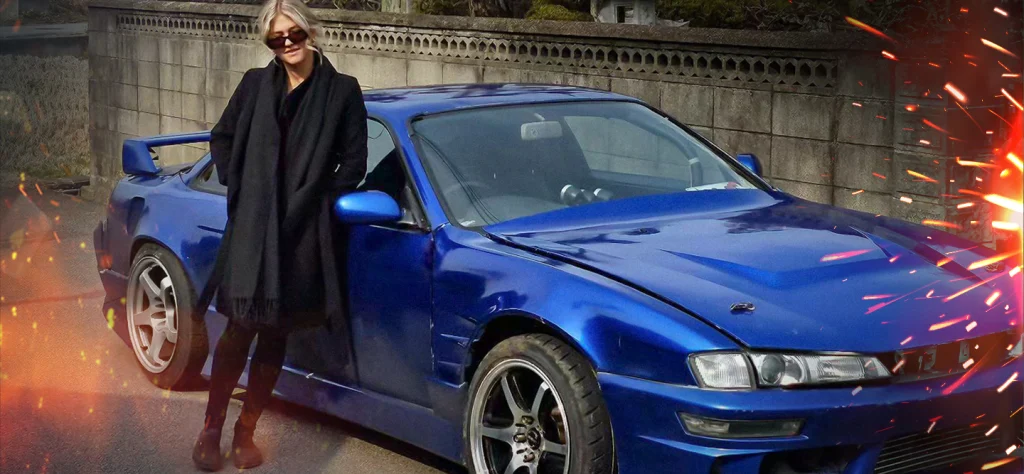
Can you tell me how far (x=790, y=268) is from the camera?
4762mm

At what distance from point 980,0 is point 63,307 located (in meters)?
5.73

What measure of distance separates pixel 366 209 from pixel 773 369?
5.70ft

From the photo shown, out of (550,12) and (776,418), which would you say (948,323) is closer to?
(776,418)

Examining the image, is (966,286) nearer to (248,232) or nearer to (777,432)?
(777,432)

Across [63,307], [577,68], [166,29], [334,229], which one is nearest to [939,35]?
[577,68]

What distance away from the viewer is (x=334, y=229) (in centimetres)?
564

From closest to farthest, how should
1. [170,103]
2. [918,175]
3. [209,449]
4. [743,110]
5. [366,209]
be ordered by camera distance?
[366,209], [209,449], [918,175], [743,110], [170,103]

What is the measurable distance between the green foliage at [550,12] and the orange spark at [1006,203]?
41.2 ft

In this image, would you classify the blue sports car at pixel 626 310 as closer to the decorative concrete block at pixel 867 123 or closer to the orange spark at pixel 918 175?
the orange spark at pixel 918 175

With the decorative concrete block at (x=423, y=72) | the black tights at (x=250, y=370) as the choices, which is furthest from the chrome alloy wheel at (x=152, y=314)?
the decorative concrete block at (x=423, y=72)

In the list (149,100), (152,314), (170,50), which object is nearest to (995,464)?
(152,314)

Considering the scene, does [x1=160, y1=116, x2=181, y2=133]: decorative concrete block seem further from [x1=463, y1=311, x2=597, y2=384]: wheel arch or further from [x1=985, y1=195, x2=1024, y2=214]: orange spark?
[x1=463, y1=311, x2=597, y2=384]: wheel arch

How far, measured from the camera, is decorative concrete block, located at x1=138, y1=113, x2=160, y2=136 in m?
15.4

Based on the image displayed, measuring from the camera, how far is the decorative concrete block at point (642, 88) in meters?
9.77
